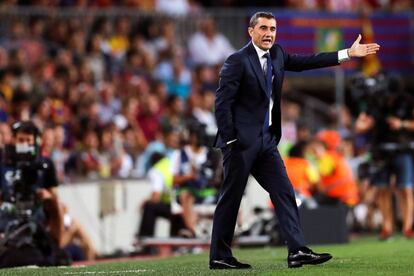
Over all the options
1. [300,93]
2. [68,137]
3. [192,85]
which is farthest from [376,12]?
[68,137]

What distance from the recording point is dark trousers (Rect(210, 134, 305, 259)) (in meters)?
11.9

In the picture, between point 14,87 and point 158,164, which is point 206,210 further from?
point 14,87

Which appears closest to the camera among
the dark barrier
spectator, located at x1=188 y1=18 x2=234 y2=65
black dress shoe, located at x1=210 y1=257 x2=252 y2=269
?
black dress shoe, located at x1=210 y1=257 x2=252 y2=269

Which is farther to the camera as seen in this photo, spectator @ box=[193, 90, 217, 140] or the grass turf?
spectator @ box=[193, 90, 217, 140]

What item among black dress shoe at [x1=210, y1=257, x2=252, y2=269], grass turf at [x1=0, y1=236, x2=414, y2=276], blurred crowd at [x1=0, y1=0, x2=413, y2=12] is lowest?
grass turf at [x1=0, y1=236, x2=414, y2=276]

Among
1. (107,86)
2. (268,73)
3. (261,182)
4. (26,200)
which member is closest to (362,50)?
(268,73)

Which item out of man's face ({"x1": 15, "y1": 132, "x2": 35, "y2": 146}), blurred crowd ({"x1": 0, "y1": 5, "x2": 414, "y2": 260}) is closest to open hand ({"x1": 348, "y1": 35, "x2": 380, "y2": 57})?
man's face ({"x1": 15, "y1": 132, "x2": 35, "y2": 146})

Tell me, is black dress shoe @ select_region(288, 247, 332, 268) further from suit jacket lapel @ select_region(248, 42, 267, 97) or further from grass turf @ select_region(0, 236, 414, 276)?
suit jacket lapel @ select_region(248, 42, 267, 97)

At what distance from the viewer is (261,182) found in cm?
1217

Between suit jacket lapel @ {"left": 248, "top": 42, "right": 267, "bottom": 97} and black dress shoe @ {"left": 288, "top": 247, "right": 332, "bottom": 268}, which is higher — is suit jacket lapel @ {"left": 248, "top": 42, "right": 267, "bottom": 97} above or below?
above

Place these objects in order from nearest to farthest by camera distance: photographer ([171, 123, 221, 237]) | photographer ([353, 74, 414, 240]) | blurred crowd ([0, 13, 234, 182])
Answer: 1. photographer ([353, 74, 414, 240])
2. photographer ([171, 123, 221, 237])
3. blurred crowd ([0, 13, 234, 182])

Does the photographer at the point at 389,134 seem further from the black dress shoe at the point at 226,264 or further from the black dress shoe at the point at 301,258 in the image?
the black dress shoe at the point at 301,258

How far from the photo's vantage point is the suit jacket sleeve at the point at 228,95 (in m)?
11.9

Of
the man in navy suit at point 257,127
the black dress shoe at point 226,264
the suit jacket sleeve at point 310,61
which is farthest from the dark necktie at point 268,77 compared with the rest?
the black dress shoe at point 226,264
